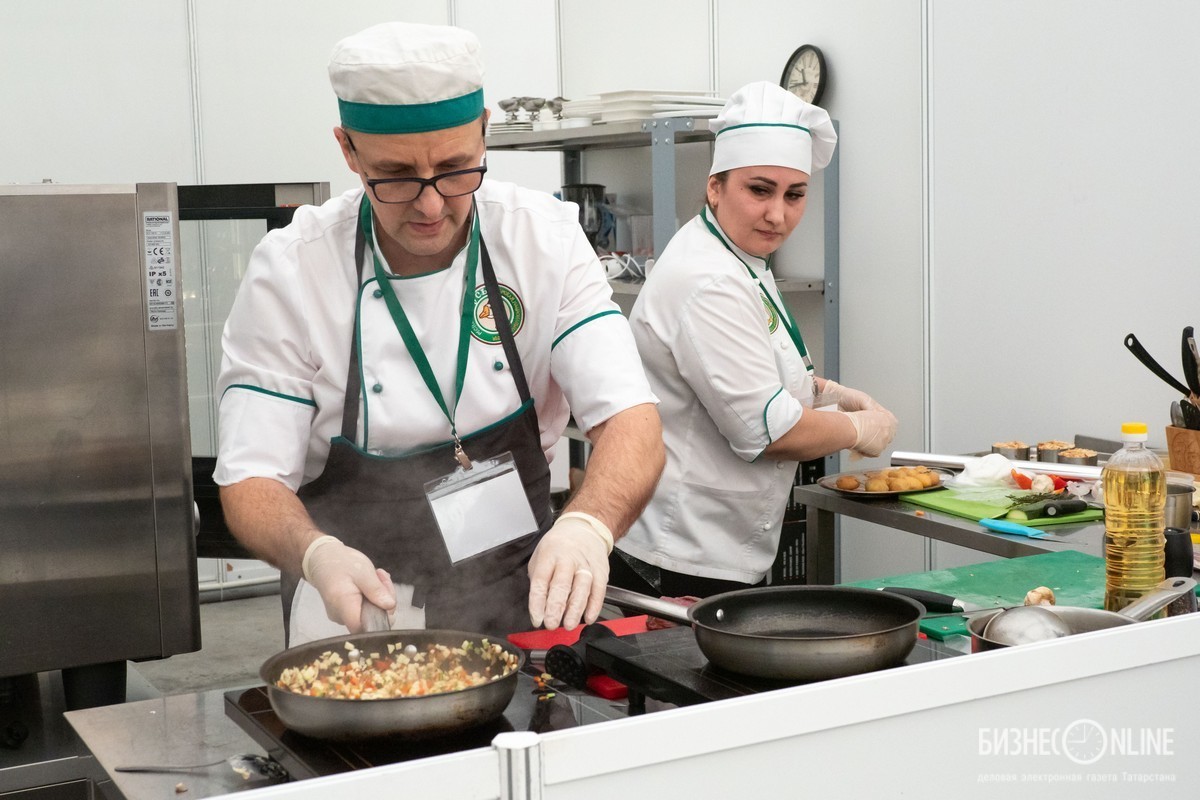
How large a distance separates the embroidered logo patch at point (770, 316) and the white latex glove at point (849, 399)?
0.35 m

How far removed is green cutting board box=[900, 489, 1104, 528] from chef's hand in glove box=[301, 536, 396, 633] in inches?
56.8

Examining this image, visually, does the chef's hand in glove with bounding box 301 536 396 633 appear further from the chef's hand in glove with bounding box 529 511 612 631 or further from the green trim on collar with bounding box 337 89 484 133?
the green trim on collar with bounding box 337 89 484 133

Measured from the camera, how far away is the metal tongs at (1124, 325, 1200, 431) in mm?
2484

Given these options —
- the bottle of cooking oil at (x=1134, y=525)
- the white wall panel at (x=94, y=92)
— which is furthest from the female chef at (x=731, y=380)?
the white wall panel at (x=94, y=92)

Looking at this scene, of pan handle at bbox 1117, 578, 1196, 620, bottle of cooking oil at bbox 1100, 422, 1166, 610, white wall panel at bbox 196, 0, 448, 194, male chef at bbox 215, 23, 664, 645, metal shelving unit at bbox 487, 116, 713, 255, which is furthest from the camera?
white wall panel at bbox 196, 0, 448, 194

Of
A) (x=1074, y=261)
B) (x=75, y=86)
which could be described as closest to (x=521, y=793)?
(x=1074, y=261)

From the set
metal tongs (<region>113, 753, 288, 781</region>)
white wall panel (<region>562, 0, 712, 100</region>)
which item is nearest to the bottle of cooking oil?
metal tongs (<region>113, 753, 288, 781</region>)

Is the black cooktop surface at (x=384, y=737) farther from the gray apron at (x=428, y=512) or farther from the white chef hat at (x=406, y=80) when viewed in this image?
the white chef hat at (x=406, y=80)

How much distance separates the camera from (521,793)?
0.94 meters

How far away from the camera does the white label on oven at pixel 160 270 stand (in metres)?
2.61

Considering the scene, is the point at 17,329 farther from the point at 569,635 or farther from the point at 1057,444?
the point at 1057,444

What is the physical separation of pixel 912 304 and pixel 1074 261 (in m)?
0.68

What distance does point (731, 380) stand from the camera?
106 inches

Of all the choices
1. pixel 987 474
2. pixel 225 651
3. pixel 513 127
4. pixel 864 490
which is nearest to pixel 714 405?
pixel 864 490
